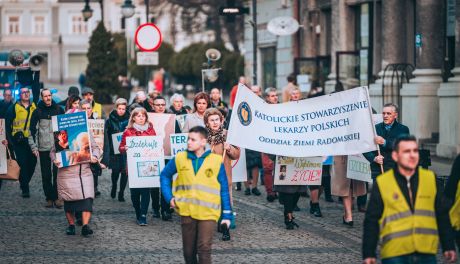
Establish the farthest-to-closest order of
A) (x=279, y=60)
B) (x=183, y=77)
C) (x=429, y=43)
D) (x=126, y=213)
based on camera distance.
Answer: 1. (x=183, y=77)
2. (x=279, y=60)
3. (x=429, y=43)
4. (x=126, y=213)

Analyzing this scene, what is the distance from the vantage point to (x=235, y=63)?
60.9 m

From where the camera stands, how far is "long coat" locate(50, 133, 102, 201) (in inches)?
560

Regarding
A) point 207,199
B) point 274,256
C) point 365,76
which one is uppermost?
point 365,76

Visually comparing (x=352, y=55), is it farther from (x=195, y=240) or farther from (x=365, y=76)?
(x=195, y=240)

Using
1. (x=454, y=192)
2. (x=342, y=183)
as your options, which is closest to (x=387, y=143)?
(x=342, y=183)

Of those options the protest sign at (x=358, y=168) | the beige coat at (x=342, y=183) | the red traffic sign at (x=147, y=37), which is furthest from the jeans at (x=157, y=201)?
the red traffic sign at (x=147, y=37)

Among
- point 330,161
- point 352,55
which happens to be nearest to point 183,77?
point 352,55

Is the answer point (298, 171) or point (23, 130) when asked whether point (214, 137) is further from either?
point (23, 130)

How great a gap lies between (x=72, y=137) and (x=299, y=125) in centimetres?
285

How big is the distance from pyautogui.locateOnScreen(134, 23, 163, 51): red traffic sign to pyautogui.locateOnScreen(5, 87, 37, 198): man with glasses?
20.8ft

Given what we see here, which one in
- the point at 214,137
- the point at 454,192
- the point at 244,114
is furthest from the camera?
the point at 244,114

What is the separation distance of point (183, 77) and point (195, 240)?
6253 centimetres

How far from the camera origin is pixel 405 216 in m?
8.16

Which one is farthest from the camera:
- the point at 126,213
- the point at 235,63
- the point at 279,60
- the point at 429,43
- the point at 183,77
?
the point at 183,77
